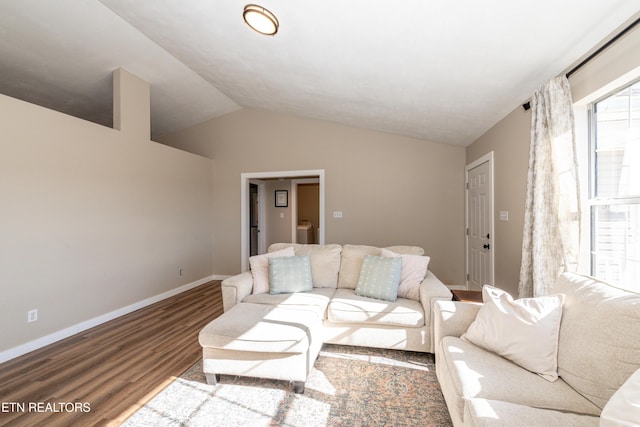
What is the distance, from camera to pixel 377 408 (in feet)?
5.85

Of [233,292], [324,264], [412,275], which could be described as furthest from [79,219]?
[412,275]

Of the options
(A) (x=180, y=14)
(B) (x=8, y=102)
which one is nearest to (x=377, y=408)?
(A) (x=180, y=14)

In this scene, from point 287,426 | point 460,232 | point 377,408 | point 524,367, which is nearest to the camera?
point 524,367

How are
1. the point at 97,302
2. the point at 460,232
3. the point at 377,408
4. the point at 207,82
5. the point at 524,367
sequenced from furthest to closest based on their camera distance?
the point at 460,232 < the point at 207,82 < the point at 97,302 < the point at 377,408 < the point at 524,367

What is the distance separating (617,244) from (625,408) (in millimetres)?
1480

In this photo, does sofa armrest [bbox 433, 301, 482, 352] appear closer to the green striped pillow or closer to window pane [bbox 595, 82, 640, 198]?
window pane [bbox 595, 82, 640, 198]

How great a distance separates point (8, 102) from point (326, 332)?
342cm

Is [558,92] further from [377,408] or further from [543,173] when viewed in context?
[377,408]

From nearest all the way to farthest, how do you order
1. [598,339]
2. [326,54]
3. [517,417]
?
[517,417]
[598,339]
[326,54]

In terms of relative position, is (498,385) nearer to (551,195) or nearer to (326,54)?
(551,195)

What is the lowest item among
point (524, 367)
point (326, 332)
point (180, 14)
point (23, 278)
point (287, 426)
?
point (287, 426)

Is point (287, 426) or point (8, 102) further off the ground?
point (8, 102)

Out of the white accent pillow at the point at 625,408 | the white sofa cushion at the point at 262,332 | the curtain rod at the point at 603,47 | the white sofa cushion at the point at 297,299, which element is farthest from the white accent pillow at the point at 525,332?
the curtain rod at the point at 603,47

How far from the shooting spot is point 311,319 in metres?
2.11
